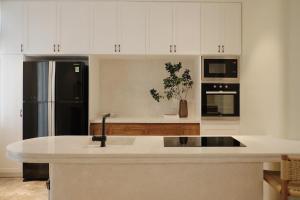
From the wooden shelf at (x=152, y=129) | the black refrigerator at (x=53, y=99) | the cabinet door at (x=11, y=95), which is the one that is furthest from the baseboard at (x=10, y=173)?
the wooden shelf at (x=152, y=129)

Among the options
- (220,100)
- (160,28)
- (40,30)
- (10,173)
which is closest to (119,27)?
(160,28)

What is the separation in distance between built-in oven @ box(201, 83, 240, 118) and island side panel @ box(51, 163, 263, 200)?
7.02 feet

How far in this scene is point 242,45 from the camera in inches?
163

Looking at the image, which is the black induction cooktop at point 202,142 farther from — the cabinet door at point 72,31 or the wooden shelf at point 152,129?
the cabinet door at point 72,31

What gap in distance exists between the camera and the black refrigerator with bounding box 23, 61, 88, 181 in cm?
402

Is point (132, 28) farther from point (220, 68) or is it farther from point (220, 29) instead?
point (220, 68)

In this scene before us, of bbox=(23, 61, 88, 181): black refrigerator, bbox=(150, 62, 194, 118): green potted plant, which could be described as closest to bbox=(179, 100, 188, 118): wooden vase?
bbox=(150, 62, 194, 118): green potted plant

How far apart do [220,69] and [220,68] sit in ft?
0.05

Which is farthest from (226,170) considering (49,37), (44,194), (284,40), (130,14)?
(49,37)

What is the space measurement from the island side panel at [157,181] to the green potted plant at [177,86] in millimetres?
2458

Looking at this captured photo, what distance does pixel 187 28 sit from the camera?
13.7 feet

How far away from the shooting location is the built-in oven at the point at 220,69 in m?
4.18

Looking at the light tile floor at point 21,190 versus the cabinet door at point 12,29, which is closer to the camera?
the light tile floor at point 21,190

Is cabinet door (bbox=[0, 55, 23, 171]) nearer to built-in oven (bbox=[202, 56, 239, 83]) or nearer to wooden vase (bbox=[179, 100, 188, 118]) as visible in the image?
wooden vase (bbox=[179, 100, 188, 118])
